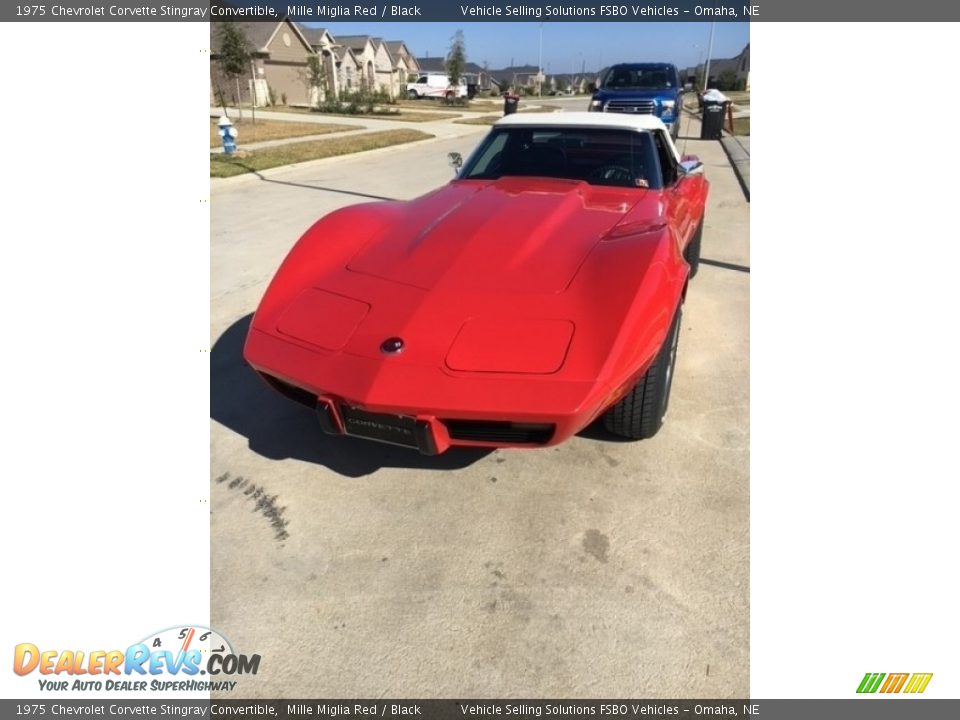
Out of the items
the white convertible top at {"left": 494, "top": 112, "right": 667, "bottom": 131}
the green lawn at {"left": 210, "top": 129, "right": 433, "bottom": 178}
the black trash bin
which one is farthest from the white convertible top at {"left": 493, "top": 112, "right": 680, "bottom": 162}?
the black trash bin

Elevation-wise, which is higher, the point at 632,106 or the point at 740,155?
the point at 632,106

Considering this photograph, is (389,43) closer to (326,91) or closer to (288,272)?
(326,91)

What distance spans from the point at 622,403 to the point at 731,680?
1119 millimetres

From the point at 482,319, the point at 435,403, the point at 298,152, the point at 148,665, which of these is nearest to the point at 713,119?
the point at 298,152

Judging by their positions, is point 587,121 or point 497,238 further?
point 587,121

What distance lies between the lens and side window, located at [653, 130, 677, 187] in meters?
3.56

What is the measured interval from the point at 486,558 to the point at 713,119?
15297mm

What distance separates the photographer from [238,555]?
6.88ft

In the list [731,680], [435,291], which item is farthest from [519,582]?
[435,291]

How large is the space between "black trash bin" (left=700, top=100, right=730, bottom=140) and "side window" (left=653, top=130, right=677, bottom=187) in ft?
40.1

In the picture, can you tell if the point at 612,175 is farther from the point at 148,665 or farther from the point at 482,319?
the point at 148,665

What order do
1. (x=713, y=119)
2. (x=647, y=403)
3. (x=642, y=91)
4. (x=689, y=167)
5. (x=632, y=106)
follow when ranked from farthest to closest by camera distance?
(x=713, y=119) → (x=642, y=91) → (x=632, y=106) → (x=689, y=167) → (x=647, y=403)
